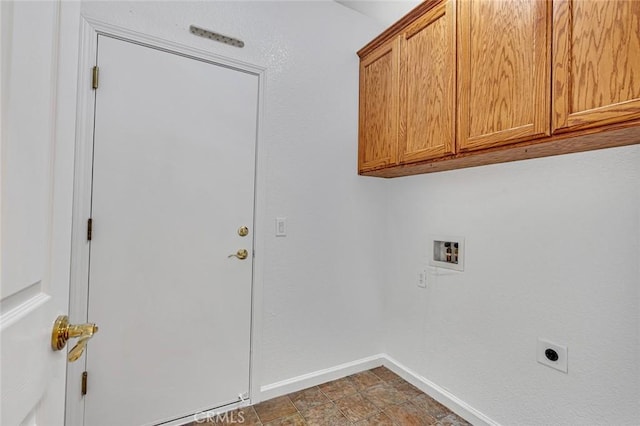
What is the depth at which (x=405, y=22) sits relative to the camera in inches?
71.9

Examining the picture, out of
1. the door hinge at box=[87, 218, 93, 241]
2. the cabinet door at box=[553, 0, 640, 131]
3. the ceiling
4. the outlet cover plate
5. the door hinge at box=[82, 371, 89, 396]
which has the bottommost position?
the door hinge at box=[82, 371, 89, 396]

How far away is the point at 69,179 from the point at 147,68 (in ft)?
4.01

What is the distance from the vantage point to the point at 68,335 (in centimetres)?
61

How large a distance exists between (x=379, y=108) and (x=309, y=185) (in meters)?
0.73

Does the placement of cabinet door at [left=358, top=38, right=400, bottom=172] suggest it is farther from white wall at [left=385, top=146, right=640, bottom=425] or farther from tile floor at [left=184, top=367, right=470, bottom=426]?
tile floor at [left=184, top=367, right=470, bottom=426]

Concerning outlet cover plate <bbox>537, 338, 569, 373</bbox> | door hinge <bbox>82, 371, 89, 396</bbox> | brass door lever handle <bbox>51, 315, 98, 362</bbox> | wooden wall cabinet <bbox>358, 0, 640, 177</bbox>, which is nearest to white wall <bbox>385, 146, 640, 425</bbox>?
outlet cover plate <bbox>537, 338, 569, 373</bbox>

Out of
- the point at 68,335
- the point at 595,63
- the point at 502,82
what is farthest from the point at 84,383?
the point at 595,63

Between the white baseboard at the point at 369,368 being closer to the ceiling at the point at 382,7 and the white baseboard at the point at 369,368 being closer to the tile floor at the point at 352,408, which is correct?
the tile floor at the point at 352,408

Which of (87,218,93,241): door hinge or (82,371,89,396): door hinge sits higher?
(87,218,93,241): door hinge

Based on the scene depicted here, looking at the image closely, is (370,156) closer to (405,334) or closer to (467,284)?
(467,284)

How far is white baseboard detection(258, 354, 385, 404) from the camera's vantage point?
6.31 feet

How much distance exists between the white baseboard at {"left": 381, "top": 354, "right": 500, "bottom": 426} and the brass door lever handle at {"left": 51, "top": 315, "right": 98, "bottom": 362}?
1.97 meters

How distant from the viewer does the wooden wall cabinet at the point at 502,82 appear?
39.6 inches

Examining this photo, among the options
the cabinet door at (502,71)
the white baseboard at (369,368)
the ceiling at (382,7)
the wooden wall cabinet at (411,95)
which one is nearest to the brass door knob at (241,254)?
the white baseboard at (369,368)
